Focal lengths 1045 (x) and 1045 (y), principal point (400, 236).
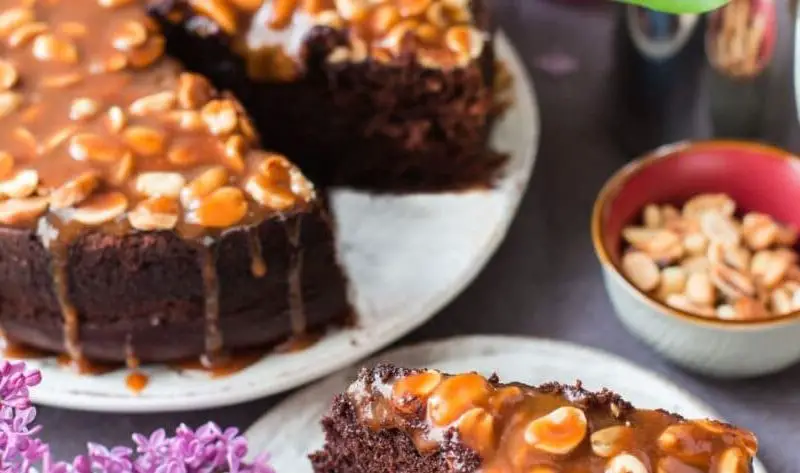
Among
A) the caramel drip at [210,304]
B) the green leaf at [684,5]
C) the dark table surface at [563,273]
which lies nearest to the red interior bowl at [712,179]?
the dark table surface at [563,273]

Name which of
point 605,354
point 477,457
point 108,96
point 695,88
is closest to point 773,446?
point 605,354

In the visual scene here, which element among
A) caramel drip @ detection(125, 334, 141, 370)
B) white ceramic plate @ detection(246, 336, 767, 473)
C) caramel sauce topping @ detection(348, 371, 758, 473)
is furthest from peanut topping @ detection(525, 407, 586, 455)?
caramel drip @ detection(125, 334, 141, 370)

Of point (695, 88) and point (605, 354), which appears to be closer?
point (605, 354)

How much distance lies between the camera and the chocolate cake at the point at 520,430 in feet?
3.67

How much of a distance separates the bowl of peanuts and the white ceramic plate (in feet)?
0.27

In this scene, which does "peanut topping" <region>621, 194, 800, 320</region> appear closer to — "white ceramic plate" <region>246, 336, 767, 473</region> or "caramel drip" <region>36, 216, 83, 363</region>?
"white ceramic plate" <region>246, 336, 767, 473</region>

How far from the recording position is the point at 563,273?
5.70ft

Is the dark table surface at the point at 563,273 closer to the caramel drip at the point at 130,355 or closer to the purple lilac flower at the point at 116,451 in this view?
the caramel drip at the point at 130,355

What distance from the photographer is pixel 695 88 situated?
185cm

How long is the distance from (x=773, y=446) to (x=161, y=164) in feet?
3.11

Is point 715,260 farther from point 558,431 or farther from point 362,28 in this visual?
point 362,28

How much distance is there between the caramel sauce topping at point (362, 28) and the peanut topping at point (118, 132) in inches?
0.5

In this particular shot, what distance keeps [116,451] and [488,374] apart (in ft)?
1.82

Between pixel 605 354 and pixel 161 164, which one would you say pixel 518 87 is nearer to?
pixel 605 354
